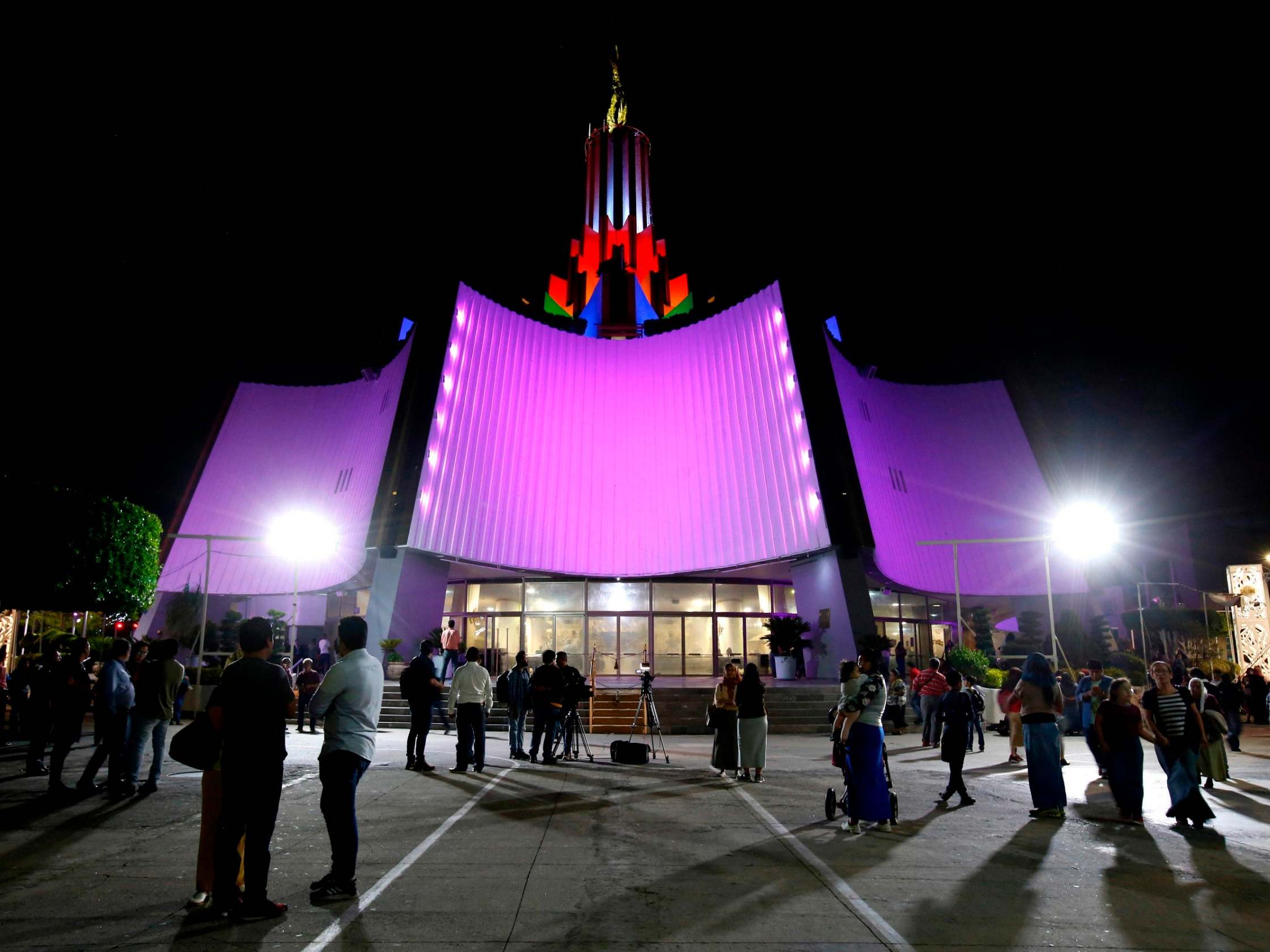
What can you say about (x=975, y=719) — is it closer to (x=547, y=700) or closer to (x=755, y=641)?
(x=547, y=700)

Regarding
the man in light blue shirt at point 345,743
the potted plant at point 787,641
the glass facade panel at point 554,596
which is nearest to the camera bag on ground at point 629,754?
the man in light blue shirt at point 345,743

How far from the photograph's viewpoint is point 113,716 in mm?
8984

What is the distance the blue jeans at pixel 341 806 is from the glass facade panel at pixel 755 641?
23934 millimetres

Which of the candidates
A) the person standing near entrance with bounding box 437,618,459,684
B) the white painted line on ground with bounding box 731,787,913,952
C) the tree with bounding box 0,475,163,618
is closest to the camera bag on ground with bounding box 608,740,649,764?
the white painted line on ground with bounding box 731,787,913,952

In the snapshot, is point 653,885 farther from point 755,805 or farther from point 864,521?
point 864,521

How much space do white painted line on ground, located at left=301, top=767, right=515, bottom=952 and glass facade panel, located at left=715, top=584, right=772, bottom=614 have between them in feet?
67.0

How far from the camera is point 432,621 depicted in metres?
24.7

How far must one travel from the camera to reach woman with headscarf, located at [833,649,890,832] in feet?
23.5

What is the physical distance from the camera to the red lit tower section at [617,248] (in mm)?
43656

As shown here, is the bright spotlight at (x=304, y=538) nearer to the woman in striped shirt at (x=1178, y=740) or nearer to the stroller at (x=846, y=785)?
the stroller at (x=846, y=785)

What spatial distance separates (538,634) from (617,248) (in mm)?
25355

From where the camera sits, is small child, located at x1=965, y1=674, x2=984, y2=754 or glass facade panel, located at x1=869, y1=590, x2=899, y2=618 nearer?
small child, located at x1=965, y1=674, x2=984, y2=754

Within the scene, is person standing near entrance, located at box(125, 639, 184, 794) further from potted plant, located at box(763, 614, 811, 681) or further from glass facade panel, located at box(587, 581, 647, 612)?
glass facade panel, located at box(587, 581, 647, 612)

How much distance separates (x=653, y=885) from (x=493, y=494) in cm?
2177
